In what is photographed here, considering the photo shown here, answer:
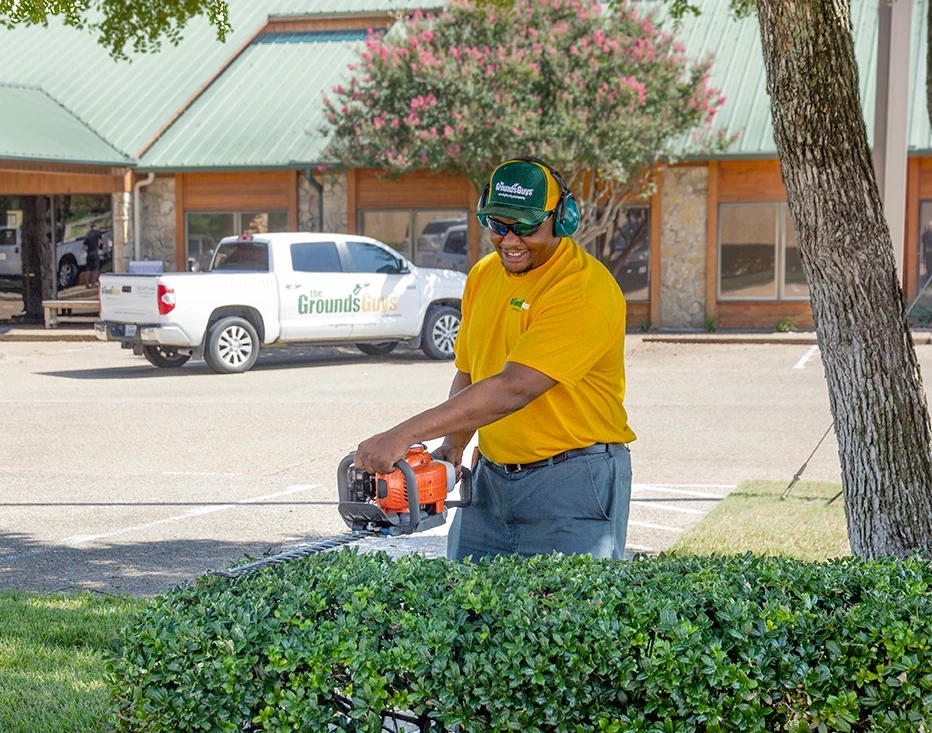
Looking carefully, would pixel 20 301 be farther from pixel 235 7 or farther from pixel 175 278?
pixel 175 278

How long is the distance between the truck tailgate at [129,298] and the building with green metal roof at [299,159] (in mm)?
5863

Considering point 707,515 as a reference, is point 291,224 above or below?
above

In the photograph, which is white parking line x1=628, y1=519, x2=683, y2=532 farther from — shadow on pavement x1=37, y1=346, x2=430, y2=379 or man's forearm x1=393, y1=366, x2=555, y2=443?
shadow on pavement x1=37, y1=346, x2=430, y2=379

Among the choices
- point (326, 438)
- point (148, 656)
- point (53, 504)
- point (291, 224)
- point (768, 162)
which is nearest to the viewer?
point (148, 656)

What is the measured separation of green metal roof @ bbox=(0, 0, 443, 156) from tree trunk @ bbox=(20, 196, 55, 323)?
228 centimetres

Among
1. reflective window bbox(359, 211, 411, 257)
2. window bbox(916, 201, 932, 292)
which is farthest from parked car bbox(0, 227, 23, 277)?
window bbox(916, 201, 932, 292)

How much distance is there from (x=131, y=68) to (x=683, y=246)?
1288 centimetres

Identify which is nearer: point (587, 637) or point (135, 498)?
point (587, 637)

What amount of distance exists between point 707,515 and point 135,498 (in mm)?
4116

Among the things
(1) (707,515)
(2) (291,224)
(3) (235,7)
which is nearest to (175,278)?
(2) (291,224)

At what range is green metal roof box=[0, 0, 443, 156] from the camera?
26.5m

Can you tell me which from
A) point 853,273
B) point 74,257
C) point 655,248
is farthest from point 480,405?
point 74,257

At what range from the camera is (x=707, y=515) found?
866cm

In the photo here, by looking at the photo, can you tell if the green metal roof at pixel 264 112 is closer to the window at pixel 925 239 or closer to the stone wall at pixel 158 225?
the stone wall at pixel 158 225
